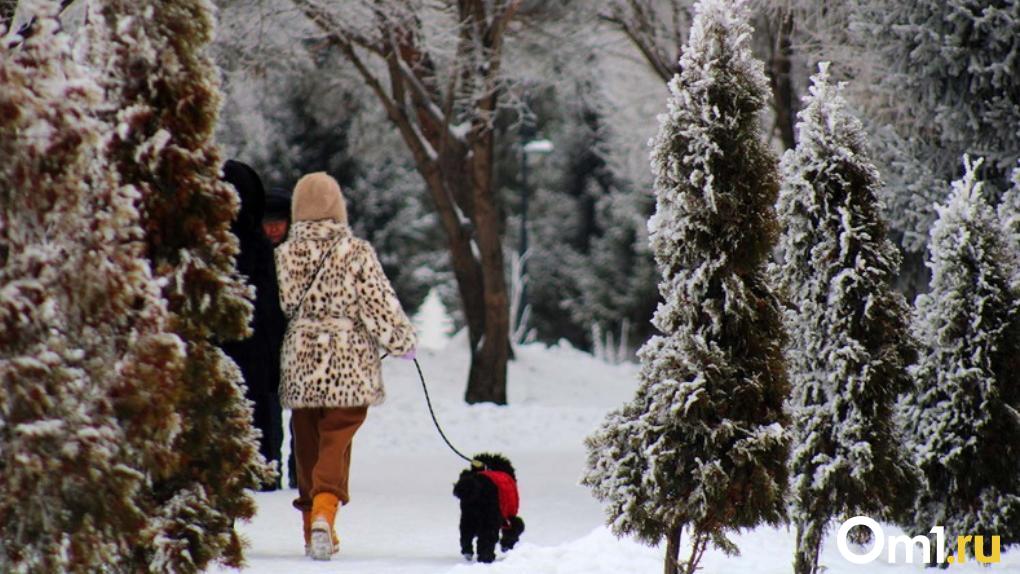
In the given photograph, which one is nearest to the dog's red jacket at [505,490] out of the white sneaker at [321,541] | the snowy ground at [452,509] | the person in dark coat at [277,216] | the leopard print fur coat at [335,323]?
the snowy ground at [452,509]

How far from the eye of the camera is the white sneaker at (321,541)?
317 inches

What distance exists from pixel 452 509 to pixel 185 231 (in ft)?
21.8

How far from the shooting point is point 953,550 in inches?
351

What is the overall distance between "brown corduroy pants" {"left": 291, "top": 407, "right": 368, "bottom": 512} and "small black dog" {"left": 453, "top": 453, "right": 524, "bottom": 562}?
66cm

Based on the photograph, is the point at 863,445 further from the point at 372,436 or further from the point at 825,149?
the point at 372,436

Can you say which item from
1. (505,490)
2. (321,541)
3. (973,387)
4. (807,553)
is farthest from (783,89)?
(321,541)

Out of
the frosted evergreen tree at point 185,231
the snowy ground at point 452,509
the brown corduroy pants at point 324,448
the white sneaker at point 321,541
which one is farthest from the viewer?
the brown corduroy pants at point 324,448

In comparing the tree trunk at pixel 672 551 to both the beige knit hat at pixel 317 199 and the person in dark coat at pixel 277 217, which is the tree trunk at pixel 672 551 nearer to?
the beige knit hat at pixel 317 199

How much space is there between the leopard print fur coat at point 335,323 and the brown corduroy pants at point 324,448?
12cm

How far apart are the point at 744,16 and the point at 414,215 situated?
1245 inches

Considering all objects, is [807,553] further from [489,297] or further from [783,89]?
[489,297]

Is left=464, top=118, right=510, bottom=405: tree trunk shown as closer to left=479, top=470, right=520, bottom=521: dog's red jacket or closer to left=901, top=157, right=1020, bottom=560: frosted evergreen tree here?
left=901, top=157, right=1020, bottom=560: frosted evergreen tree

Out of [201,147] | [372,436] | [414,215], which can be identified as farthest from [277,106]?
[201,147]

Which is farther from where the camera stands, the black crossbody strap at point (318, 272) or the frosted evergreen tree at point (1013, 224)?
the frosted evergreen tree at point (1013, 224)
